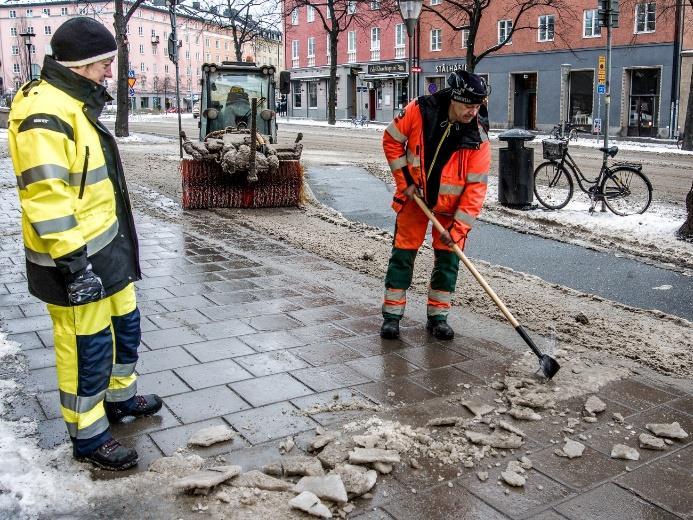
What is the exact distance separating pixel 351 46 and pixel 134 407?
171ft

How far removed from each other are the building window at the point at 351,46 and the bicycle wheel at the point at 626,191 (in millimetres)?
45075

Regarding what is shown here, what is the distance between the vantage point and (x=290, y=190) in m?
11.0

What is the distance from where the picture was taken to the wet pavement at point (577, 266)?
21.0 feet

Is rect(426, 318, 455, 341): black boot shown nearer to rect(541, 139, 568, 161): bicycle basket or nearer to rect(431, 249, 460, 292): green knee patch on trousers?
rect(431, 249, 460, 292): green knee patch on trousers

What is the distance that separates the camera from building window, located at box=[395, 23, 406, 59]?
49094mm

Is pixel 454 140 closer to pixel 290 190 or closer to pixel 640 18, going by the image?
pixel 290 190

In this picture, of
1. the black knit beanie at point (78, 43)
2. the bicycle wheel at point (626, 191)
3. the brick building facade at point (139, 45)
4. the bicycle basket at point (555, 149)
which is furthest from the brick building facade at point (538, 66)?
the brick building facade at point (139, 45)

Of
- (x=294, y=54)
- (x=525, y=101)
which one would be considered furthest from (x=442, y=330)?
(x=294, y=54)

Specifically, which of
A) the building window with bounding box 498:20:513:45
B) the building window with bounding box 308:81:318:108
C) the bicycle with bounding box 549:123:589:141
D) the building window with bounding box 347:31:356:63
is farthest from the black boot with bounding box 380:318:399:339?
the building window with bounding box 308:81:318:108

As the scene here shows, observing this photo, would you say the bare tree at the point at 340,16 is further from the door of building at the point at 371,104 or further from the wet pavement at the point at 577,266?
the wet pavement at the point at 577,266

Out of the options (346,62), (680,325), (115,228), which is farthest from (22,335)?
(346,62)

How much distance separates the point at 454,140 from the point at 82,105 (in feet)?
8.16

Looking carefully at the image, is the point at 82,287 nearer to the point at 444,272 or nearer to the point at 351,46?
the point at 444,272

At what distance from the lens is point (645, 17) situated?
34.0 metres
